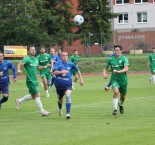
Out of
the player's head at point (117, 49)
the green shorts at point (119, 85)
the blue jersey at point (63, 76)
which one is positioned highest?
the player's head at point (117, 49)

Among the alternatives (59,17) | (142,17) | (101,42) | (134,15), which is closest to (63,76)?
(101,42)

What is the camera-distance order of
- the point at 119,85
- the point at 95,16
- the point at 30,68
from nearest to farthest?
the point at 119,85, the point at 30,68, the point at 95,16

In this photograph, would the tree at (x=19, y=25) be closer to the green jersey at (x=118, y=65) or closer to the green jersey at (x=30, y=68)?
the green jersey at (x=30, y=68)

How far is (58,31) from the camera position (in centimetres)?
7075

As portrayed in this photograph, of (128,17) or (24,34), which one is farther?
(128,17)

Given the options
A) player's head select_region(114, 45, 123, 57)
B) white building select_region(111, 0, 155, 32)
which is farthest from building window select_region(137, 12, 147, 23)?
player's head select_region(114, 45, 123, 57)

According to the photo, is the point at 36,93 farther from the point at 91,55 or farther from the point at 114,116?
the point at 91,55

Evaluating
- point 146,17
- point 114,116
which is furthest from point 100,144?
point 146,17

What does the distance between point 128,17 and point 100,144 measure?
79681mm

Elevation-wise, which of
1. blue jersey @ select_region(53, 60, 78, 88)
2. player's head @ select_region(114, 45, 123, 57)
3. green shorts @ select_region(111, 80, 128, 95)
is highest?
player's head @ select_region(114, 45, 123, 57)

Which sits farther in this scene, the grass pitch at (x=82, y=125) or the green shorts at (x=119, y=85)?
the green shorts at (x=119, y=85)

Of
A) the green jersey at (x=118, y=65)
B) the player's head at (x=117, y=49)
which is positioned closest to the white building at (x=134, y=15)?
the green jersey at (x=118, y=65)

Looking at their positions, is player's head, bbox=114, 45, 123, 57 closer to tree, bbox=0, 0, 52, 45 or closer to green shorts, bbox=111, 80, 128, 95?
green shorts, bbox=111, 80, 128, 95

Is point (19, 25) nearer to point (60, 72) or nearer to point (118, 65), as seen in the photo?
point (118, 65)
